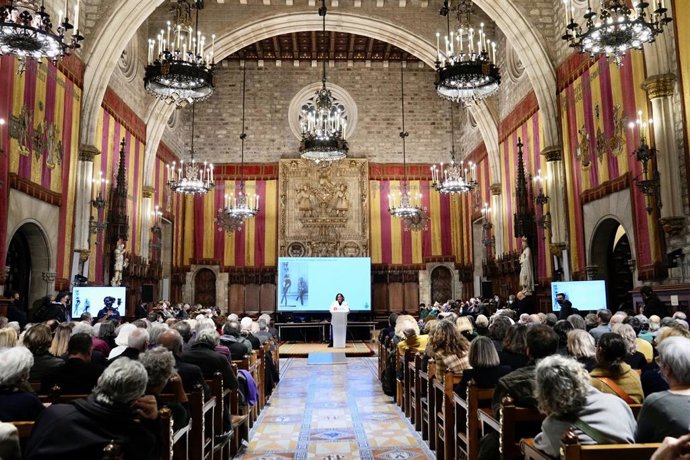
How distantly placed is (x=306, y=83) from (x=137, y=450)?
63.1 feet

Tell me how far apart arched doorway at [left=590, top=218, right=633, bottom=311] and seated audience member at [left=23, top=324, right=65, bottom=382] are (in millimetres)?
9596

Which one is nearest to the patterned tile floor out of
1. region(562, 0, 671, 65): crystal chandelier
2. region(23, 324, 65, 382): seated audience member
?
region(23, 324, 65, 382): seated audience member

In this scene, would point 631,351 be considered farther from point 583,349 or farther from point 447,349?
point 447,349

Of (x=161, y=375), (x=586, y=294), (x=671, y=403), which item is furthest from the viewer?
(x=586, y=294)

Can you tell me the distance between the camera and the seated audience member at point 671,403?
2.16 m

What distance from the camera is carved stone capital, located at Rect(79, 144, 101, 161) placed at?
38.5 ft

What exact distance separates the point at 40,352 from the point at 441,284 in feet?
55.9

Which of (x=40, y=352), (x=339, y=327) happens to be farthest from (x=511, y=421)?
(x=339, y=327)

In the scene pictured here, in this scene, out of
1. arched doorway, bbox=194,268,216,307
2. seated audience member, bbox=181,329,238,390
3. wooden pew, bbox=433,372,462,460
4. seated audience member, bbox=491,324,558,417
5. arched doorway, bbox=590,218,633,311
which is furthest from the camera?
arched doorway, bbox=194,268,216,307

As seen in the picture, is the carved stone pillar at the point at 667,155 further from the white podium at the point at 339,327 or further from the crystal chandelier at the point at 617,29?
the white podium at the point at 339,327

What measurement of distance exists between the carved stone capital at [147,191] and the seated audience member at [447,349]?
12.8 metres

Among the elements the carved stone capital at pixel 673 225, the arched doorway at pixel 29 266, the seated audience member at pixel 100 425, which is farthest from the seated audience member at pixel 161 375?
the arched doorway at pixel 29 266

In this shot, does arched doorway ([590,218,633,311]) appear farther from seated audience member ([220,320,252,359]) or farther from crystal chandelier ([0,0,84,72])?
crystal chandelier ([0,0,84,72])

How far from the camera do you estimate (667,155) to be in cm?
819
